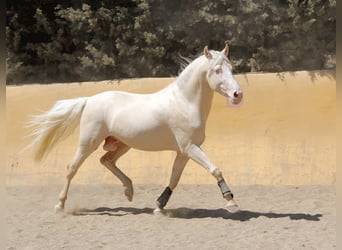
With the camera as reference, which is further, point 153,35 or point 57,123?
point 153,35

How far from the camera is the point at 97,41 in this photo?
9438 mm

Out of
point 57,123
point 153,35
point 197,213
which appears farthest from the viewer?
point 153,35

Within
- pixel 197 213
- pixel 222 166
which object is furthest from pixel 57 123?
pixel 222 166

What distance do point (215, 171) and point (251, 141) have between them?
2262 millimetres

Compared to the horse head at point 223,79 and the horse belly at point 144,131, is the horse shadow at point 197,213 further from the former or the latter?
the horse head at point 223,79

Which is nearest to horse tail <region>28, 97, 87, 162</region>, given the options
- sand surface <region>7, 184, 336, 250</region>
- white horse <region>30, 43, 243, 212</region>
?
white horse <region>30, 43, 243, 212</region>

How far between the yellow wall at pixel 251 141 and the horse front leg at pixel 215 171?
80.9 inches

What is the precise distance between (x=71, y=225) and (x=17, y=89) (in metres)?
3.24

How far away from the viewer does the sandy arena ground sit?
6.07m

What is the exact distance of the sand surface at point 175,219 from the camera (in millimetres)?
4559

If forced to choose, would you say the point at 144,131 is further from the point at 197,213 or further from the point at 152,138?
the point at 197,213

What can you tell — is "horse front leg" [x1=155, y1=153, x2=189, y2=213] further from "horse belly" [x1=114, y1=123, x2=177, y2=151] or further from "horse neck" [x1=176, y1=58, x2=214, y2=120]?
"horse neck" [x1=176, y1=58, x2=214, y2=120]

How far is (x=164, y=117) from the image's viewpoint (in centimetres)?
554

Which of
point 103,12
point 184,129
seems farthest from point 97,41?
point 184,129
